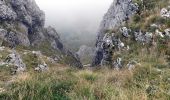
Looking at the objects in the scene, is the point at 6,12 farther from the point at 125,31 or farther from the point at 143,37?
the point at 143,37

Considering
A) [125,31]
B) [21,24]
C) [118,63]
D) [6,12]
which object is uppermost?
[6,12]

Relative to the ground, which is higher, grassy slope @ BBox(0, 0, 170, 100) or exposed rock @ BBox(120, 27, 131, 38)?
exposed rock @ BBox(120, 27, 131, 38)

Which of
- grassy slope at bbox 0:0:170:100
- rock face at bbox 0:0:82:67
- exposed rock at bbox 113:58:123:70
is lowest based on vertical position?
grassy slope at bbox 0:0:170:100

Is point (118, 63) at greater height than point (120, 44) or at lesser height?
lesser

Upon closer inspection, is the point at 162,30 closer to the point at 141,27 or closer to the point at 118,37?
the point at 141,27

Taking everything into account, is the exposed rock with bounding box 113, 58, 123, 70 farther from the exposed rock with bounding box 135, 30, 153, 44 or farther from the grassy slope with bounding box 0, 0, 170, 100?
the grassy slope with bounding box 0, 0, 170, 100

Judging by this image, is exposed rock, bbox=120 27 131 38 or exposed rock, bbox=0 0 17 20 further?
exposed rock, bbox=0 0 17 20

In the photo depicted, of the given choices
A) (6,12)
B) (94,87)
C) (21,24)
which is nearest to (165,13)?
(94,87)

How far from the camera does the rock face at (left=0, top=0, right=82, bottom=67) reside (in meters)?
75.8

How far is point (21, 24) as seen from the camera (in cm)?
8794

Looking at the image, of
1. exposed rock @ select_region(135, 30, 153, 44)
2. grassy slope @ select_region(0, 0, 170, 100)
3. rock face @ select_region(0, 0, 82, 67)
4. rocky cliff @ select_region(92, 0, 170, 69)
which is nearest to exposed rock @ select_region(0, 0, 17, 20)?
rock face @ select_region(0, 0, 82, 67)

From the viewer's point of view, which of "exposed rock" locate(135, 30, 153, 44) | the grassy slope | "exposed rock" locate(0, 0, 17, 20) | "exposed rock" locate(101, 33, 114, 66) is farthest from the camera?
"exposed rock" locate(0, 0, 17, 20)

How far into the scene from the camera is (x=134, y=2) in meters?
32.2

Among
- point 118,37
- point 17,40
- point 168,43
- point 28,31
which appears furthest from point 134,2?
point 28,31
